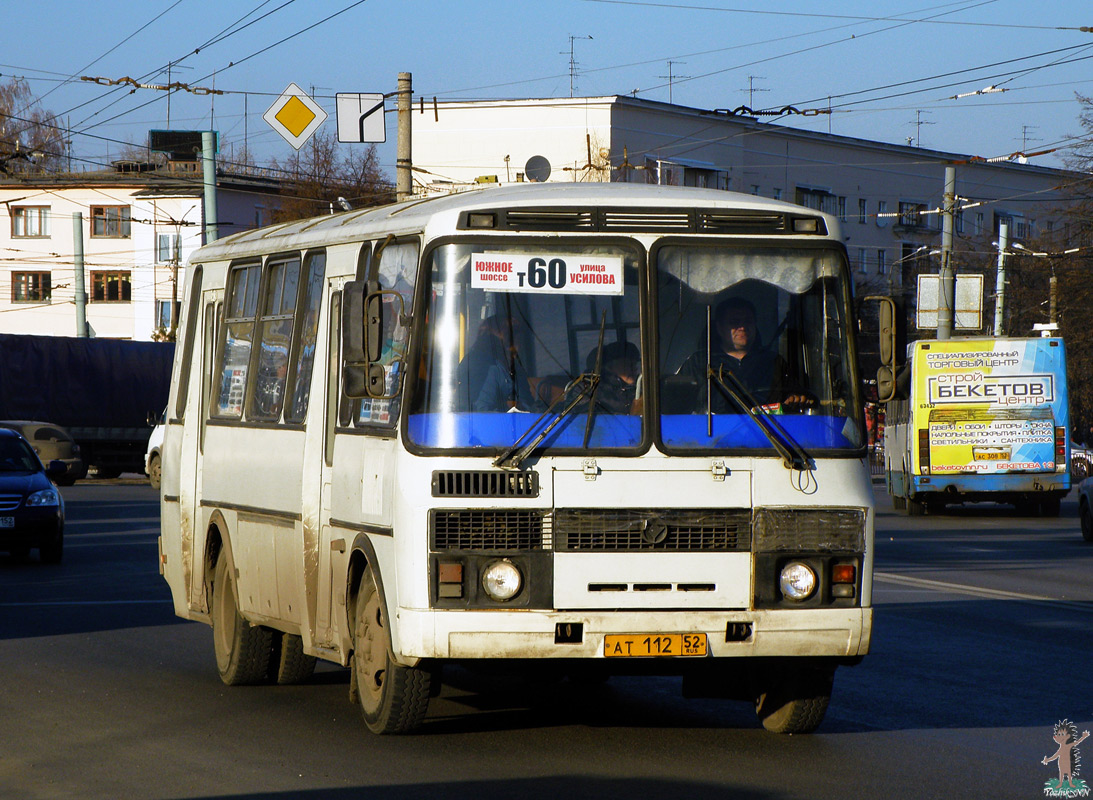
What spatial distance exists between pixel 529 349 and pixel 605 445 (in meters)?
0.55

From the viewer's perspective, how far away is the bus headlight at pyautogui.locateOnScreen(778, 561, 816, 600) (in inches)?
318

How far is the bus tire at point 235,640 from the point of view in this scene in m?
10.7

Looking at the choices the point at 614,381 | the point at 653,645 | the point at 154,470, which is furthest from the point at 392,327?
the point at 154,470

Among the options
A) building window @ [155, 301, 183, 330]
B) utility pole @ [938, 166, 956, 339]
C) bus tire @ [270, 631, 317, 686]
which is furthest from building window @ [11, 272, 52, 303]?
bus tire @ [270, 631, 317, 686]

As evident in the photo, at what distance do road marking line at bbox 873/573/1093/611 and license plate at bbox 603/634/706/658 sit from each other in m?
8.96

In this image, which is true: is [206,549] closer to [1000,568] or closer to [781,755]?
[781,755]

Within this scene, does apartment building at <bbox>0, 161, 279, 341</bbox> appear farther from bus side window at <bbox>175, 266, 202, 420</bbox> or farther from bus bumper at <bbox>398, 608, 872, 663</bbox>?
bus bumper at <bbox>398, 608, 872, 663</bbox>

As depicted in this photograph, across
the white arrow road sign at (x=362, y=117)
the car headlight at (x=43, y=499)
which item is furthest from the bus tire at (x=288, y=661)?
the white arrow road sign at (x=362, y=117)

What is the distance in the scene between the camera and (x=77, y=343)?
158 feet

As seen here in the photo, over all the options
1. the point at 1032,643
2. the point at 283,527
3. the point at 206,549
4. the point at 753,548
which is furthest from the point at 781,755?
the point at 1032,643

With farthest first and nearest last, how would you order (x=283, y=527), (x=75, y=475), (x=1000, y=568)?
1. (x=75, y=475)
2. (x=1000, y=568)
3. (x=283, y=527)

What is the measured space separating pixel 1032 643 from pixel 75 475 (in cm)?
3341

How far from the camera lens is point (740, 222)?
8.38 meters

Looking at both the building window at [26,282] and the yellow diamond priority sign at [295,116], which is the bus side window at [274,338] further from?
the building window at [26,282]
